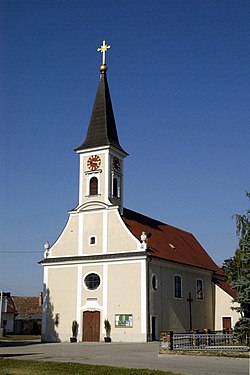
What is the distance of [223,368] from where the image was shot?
16938 mm

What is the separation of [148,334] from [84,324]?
5.13 metres

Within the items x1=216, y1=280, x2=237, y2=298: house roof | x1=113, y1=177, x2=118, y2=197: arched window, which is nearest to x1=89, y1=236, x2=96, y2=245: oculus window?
x1=113, y1=177, x2=118, y2=197: arched window

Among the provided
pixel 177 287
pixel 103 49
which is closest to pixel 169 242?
pixel 177 287

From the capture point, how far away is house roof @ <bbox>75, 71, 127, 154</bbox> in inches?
1626

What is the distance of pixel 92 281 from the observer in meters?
38.4

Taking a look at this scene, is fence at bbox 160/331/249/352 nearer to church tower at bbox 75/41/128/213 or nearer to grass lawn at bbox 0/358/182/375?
grass lawn at bbox 0/358/182/375

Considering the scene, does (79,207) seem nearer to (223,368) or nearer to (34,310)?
(223,368)

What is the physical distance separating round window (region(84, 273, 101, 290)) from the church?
0.24ft

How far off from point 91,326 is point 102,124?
1578 centimetres

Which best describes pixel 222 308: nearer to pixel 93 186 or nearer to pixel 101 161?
pixel 93 186

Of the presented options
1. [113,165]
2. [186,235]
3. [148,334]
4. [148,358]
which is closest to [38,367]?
[148,358]

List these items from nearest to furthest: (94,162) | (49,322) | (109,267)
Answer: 1. (109,267)
2. (49,322)
3. (94,162)

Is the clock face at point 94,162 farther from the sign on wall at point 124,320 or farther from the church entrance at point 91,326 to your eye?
the sign on wall at point 124,320

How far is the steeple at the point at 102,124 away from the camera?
4134cm
